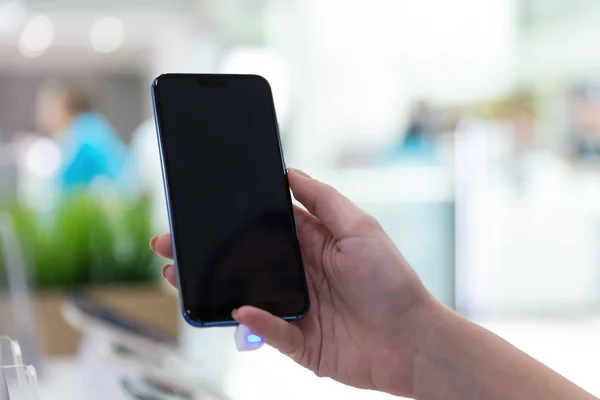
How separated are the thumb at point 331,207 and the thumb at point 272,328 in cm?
10

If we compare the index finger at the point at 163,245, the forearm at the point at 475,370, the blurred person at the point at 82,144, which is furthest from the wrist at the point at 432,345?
the blurred person at the point at 82,144

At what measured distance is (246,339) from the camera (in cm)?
78

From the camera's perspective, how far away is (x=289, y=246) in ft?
2.76

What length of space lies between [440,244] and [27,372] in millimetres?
4360

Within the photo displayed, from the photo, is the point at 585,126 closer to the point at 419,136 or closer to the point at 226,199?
the point at 419,136

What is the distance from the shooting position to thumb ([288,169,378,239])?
830mm

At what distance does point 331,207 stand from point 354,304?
0.10 meters

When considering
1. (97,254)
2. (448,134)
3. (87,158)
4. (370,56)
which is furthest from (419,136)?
(97,254)

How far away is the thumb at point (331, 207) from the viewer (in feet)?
2.72

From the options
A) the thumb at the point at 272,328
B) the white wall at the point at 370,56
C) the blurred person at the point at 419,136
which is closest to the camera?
the thumb at the point at 272,328

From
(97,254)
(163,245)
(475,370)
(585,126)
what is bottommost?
(585,126)

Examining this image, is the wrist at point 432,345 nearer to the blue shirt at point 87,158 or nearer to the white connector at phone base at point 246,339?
the white connector at phone base at point 246,339

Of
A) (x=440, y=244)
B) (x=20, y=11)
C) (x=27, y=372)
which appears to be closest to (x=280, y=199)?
(x=27, y=372)

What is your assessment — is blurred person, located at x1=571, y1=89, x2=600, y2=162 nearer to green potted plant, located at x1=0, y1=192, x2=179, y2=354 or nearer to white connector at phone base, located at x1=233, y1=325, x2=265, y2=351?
green potted plant, located at x1=0, y1=192, x2=179, y2=354
